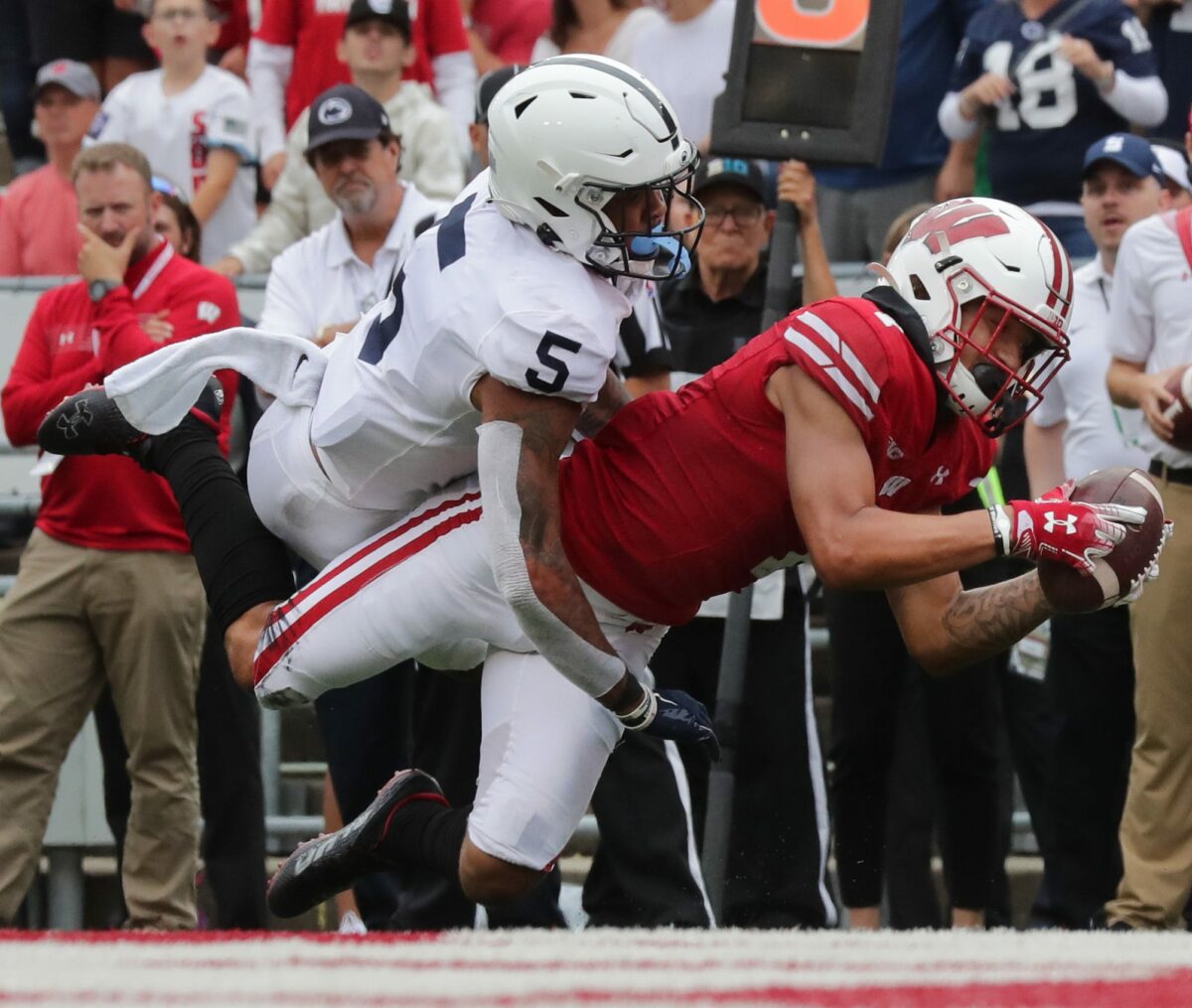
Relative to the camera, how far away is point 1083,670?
6094mm

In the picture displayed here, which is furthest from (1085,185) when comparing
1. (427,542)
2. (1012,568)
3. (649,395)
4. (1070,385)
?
(427,542)

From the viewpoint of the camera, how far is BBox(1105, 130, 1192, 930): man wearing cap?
18.4 feet

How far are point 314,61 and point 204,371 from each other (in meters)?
3.20

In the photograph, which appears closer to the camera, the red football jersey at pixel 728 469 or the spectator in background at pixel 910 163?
the red football jersey at pixel 728 469

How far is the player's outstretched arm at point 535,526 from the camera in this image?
4230mm

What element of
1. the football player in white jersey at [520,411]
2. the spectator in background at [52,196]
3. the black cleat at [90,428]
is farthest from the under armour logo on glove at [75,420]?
the spectator in background at [52,196]

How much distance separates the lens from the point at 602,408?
483cm

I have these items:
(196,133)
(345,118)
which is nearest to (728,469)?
(345,118)

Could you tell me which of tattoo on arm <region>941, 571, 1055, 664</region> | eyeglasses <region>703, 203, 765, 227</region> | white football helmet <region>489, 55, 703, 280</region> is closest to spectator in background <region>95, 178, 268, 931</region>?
eyeglasses <region>703, 203, 765, 227</region>

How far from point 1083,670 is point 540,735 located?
2.15 meters

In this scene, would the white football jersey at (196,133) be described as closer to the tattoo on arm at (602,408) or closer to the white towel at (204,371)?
the white towel at (204,371)

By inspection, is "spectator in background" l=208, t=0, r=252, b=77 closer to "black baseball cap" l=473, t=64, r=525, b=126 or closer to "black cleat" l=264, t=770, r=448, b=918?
"black baseball cap" l=473, t=64, r=525, b=126

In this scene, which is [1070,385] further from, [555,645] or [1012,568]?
[555,645]

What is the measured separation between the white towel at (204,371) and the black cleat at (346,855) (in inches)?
34.8
